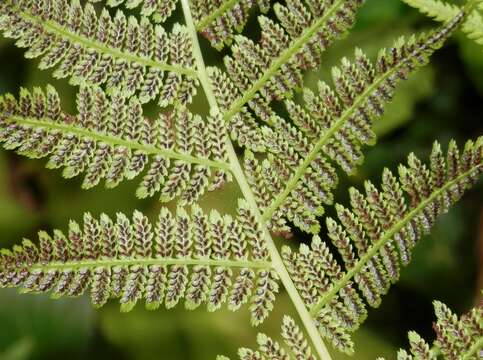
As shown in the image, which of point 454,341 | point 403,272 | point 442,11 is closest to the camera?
point 454,341

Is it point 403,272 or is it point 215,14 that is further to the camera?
point 403,272

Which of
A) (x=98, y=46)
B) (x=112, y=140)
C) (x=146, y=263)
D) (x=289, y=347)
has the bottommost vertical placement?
(x=289, y=347)

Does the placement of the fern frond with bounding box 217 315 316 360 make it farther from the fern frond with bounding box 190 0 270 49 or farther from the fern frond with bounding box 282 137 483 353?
the fern frond with bounding box 190 0 270 49

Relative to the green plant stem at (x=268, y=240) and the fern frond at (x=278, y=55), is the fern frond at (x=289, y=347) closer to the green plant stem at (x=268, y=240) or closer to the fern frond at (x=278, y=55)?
the green plant stem at (x=268, y=240)

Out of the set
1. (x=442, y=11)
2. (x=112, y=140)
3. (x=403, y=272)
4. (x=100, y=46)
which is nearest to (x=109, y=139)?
(x=112, y=140)

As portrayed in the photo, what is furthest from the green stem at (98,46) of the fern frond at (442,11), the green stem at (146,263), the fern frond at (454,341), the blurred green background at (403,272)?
the blurred green background at (403,272)

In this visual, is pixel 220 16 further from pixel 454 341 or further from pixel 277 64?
pixel 454 341
